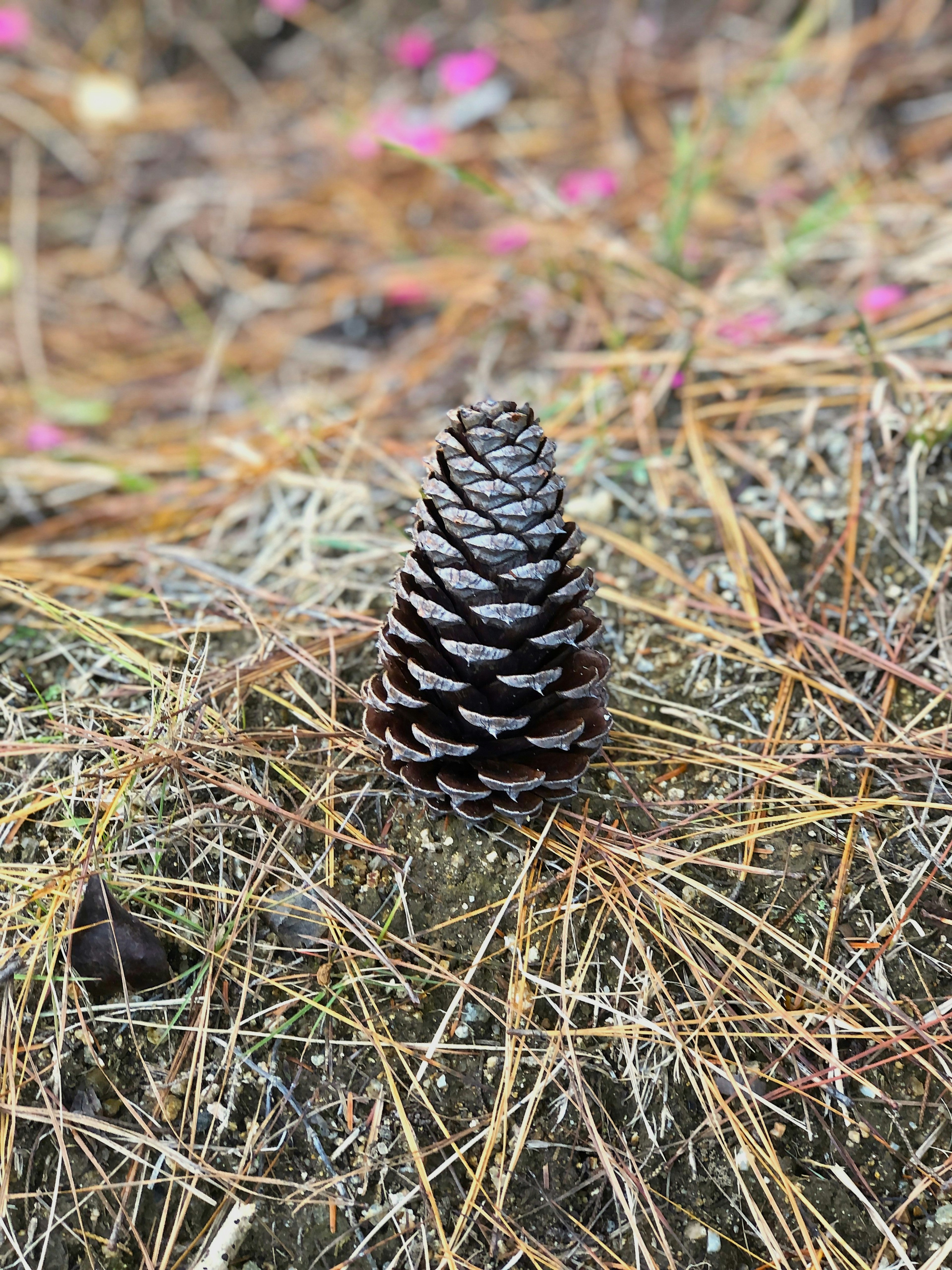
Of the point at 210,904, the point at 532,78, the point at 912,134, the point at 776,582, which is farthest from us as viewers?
the point at 532,78

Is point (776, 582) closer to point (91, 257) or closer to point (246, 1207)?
point (246, 1207)

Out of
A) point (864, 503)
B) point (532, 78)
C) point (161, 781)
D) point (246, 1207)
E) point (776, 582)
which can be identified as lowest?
point (246, 1207)

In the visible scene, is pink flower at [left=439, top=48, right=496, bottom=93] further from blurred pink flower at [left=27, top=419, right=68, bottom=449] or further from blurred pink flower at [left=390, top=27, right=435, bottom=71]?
blurred pink flower at [left=27, top=419, right=68, bottom=449]

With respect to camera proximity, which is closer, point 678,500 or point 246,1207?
point 246,1207

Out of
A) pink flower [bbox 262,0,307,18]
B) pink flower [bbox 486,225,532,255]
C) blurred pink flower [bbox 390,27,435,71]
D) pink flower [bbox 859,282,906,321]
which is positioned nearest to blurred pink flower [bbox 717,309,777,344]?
pink flower [bbox 859,282,906,321]

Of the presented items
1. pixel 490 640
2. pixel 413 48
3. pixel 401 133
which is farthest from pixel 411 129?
pixel 490 640

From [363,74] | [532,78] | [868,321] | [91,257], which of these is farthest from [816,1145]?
[363,74]

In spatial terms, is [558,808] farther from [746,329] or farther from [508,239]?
[508,239]
